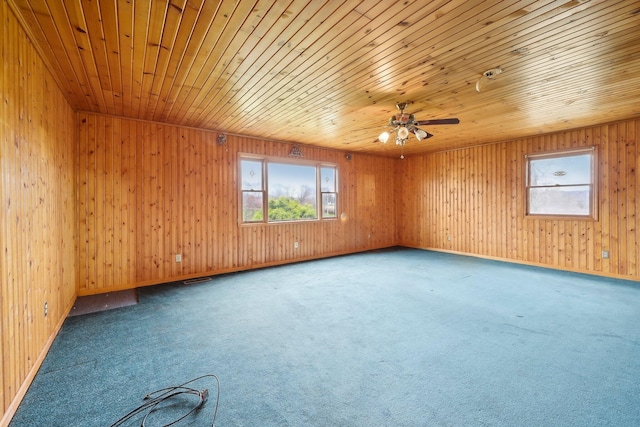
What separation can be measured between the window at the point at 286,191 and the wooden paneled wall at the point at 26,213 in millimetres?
2945

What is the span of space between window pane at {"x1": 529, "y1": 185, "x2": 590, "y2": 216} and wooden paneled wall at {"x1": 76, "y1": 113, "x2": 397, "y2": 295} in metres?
4.88

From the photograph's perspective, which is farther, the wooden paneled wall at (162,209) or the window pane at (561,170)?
the window pane at (561,170)

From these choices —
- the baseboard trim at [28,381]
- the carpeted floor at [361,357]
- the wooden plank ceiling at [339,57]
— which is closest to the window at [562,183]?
the wooden plank ceiling at [339,57]

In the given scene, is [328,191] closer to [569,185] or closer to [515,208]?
[515,208]

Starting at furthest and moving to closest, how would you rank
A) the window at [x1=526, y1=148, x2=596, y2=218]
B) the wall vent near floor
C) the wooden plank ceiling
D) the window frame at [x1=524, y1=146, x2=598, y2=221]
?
the window at [x1=526, y1=148, x2=596, y2=218]
the window frame at [x1=524, y1=146, x2=598, y2=221]
the wall vent near floor
the wooden plank ceiling

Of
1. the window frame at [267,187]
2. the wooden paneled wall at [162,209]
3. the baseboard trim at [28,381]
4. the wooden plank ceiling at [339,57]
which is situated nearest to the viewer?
the baseboard trim at [28,381]

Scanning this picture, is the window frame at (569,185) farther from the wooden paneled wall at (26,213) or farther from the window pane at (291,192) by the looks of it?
the wooden paneled wall at (26,213)

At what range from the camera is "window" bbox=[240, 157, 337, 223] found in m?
5.72

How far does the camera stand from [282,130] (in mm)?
5195

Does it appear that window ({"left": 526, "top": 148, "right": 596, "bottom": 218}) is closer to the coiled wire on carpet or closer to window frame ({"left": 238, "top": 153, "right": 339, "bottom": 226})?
window frame ({"left": 238, "top": 153, "right": 339, "bottom": 226})

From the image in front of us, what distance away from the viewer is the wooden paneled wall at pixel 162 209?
13.7 feet

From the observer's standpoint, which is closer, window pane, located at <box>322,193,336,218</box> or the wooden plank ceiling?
the wooden plank ceiling

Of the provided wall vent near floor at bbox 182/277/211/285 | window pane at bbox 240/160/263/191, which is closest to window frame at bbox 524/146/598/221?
window pane at bbox 240/160/263/191

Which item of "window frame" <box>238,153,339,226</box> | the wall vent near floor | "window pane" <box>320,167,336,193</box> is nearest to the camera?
the wall vent near floor
